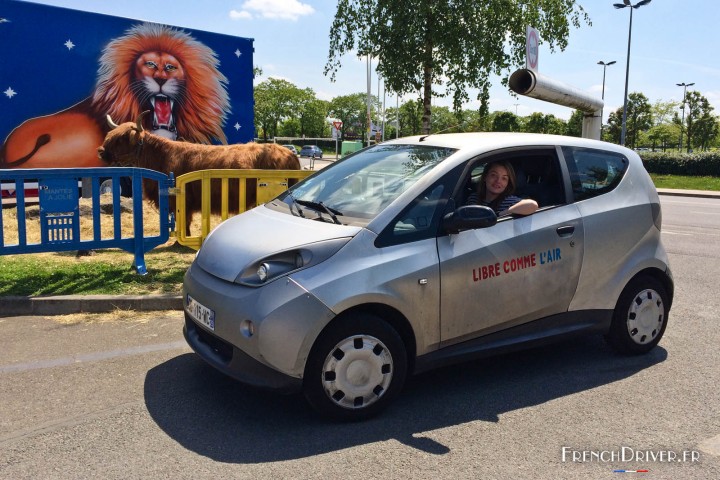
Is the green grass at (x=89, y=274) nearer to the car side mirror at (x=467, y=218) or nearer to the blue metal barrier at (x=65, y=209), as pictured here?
the blue metal barrier at (x=65, y=209)

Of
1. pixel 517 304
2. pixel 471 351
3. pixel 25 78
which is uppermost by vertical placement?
pixel 25 78

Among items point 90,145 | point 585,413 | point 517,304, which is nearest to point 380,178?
point 517,304

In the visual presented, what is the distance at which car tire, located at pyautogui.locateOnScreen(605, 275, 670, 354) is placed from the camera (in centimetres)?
475

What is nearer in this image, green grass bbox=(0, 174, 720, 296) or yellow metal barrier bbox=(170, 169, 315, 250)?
green grass bbox=(0, 174, 720, 296)

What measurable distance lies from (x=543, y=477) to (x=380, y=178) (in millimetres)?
2198

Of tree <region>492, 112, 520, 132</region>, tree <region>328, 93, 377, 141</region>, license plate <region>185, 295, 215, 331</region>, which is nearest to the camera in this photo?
license plate <region>185, 295, 215, 331</region>

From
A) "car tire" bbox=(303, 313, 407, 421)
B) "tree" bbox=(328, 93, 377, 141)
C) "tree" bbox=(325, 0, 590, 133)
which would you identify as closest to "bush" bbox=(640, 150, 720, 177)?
"tree" bbox=(325, 0, 590, 133)

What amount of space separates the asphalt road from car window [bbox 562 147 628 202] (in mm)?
1364

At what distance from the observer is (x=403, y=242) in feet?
12.4

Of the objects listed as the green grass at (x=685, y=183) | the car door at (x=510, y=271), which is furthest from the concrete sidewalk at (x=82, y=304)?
the green grass at (x=685, y=183)

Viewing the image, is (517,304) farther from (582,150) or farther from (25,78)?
(25,78)

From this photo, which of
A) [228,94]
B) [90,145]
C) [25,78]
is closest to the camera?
[25,78]

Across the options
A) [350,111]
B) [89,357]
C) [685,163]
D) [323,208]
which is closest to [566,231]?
[323,208]

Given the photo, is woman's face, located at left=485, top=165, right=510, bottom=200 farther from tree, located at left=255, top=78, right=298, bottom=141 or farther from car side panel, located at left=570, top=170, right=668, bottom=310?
tree, located at left=255, top=78, right=298, bottom=141
